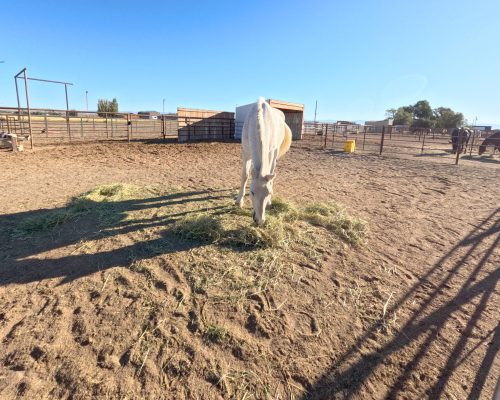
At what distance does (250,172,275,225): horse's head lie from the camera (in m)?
3.51

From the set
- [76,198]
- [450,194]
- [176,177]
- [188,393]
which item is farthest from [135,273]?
[450,194]

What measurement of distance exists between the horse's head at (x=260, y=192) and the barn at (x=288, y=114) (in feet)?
45.6

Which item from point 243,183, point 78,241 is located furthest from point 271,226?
point 78,241

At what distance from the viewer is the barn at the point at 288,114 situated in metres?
17.8

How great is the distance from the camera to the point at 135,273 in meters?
2.88

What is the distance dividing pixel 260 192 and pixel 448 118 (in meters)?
57.7

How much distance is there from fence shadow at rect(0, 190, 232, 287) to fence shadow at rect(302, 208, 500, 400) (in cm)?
213

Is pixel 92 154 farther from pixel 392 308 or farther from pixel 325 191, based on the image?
pixel 392 308

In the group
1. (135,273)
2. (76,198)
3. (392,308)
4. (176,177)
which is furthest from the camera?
(176,177)

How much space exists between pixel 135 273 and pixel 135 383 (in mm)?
1260

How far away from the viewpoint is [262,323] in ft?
7.58

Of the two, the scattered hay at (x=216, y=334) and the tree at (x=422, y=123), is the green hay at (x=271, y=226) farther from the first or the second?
the tree at (x=422, y=123)

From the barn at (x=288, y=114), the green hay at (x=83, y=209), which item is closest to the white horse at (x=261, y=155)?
the green hay at (x=83, y=209)

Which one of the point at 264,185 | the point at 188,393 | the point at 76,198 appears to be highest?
the point at 264,185
